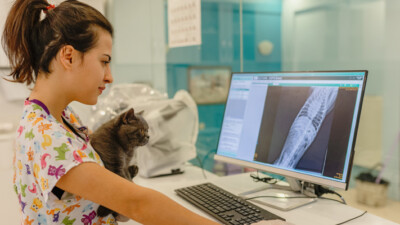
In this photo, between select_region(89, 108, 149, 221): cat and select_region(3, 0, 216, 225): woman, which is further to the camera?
select_region(89, 108, 149, 221): cat

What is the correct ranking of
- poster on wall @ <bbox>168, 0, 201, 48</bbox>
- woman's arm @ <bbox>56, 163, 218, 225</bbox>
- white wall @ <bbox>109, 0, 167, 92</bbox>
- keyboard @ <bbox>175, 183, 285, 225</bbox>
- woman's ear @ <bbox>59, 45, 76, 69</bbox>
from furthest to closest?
1. white wall @ <bbox>109, 0, 167, 92</bbox>
2. poster on wall @ <bbox>168, 0, 201, 48</bbox>
3. keyboard @ <bbox>175, 183, 285, 225</bbox>
4. woman's ear @ <bbox>59, 45, 76, 69</bbox>
5. woman's arm @ <bbox>56, 163, 218, 225</bbox>

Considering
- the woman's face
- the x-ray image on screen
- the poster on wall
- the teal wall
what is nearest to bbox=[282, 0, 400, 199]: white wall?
the teal wall

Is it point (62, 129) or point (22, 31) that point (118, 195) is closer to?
point (62, 129)

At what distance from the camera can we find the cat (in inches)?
36.4

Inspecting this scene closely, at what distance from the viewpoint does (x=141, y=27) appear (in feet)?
8.25

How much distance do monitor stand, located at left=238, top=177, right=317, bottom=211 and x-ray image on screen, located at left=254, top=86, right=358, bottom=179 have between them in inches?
4.1

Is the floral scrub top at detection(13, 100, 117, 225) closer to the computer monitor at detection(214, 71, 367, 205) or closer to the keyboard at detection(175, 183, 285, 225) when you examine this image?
the keyboard at detection(175, 183, 285, 225)

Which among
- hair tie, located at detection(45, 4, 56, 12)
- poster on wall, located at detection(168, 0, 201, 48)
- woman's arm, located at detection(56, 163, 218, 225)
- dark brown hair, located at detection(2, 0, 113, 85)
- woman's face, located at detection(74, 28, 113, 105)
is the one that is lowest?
woman's arm, located at detection(56, 163, 218, 225)

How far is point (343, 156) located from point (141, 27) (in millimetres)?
1920

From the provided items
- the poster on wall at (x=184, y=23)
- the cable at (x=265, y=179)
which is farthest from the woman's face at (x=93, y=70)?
the poster on wall at (x=184, y=23)

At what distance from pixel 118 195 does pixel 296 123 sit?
0.59 m

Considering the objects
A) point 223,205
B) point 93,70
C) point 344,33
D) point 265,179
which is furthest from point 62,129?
point 344,33

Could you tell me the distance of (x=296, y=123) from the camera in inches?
40.9

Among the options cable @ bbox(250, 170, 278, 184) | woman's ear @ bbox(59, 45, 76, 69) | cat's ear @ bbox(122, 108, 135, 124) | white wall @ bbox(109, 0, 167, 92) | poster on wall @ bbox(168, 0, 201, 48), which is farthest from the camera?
white wall @ bbox(109, 0, 167, 92)
